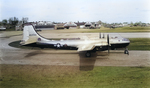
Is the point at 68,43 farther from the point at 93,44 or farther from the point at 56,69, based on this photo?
the point at 56,69

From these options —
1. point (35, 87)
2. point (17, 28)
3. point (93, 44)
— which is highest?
point (17, 28)

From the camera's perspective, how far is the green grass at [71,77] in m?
12.6

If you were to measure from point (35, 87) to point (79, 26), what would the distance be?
906 inches

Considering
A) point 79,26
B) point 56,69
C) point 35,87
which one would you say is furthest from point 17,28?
point 35,87

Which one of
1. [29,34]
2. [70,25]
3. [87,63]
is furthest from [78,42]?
[70,25]

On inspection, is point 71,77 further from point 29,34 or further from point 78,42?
point 29,34

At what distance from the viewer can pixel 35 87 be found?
40.3 ft

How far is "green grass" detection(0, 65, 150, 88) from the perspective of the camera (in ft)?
41.4

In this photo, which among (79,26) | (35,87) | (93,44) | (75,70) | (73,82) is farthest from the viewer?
(79,26)

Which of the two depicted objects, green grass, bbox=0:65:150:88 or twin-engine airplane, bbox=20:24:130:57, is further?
twin-engine airplane, bbox=20:24:130:57

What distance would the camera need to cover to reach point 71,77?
14219 millimetres

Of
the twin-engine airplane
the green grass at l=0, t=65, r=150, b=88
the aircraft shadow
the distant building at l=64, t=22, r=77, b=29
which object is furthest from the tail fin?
the distant building at l=64, t=22, r=77, b=29

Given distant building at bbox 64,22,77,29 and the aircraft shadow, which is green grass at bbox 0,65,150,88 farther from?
distant building at bbox 64,22,77,29

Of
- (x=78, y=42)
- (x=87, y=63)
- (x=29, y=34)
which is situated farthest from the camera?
(x=29, y=34)
